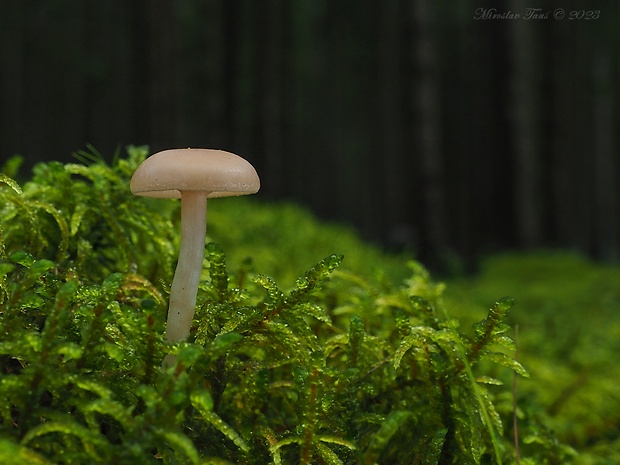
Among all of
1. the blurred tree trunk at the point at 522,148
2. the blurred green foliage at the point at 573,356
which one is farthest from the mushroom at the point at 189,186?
the blurred tree trunk at the point at 522,148

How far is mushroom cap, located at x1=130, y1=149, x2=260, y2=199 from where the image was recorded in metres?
1.17

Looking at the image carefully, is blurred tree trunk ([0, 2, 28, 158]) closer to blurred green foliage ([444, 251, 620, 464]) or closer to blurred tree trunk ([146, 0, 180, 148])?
blurred tree trunk ([146, 0, 180, 148])

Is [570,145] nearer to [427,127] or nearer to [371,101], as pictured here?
[371,101]

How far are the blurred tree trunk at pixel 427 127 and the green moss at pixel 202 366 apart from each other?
24.4 feet

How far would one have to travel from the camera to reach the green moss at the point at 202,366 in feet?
3.19

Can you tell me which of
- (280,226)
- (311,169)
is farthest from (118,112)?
(280,226)

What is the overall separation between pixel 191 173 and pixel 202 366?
38 cm

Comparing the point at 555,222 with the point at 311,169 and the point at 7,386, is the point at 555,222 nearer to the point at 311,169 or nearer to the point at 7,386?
the point at 7,386

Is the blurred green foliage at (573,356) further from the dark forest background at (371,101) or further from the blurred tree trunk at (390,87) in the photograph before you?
the blurred tree trunk at (390,87)

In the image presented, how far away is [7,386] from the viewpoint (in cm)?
96

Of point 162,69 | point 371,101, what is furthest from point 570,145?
point 162,69

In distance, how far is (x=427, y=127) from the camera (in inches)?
368

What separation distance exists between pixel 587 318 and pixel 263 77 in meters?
10.5

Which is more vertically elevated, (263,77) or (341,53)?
(341,53)
